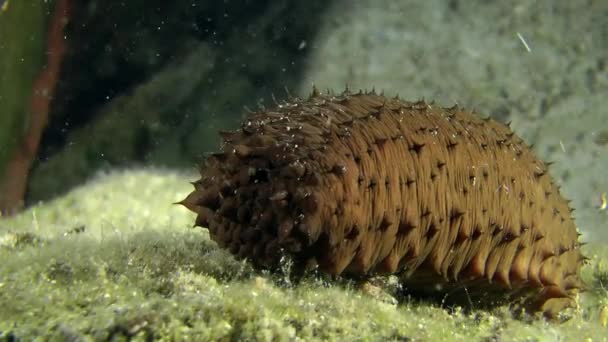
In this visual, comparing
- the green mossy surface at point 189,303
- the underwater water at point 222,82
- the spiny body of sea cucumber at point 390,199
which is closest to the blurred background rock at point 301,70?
the underwater water at point 222,82

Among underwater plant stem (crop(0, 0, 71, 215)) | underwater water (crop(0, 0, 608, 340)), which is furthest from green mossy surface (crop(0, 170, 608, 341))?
underwater plant stem (crop(0, 0, 71, 215))

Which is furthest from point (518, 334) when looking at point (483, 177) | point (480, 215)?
point (483, 177)

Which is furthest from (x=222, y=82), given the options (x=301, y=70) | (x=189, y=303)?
(x=189, y=303)

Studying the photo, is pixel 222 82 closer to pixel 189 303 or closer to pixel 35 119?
pixel 35 119

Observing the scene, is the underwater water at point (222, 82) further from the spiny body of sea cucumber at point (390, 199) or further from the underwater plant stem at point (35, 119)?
the spiny body of sea cucumber at point (390, 199)

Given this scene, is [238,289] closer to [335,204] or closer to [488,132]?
[335,204]

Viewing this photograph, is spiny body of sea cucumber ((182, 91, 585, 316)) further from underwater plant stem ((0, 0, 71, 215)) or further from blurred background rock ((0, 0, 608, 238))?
underwater plant stem ((0, 0, 71, 215))
